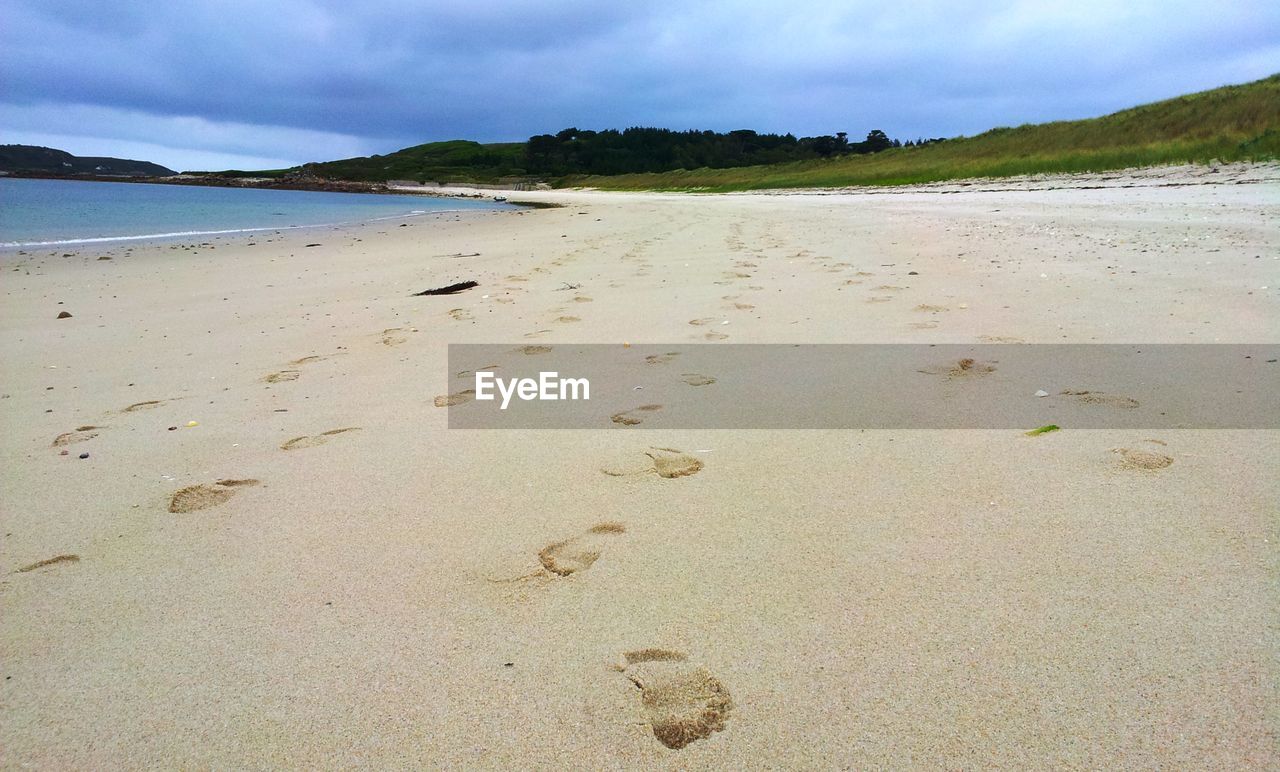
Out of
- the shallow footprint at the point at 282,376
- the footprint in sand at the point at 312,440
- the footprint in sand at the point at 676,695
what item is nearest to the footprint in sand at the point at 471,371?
the footprint in sand at the point at 312,440

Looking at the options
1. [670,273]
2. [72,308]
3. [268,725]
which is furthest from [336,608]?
[72,308]

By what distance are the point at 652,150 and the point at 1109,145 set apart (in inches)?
2791

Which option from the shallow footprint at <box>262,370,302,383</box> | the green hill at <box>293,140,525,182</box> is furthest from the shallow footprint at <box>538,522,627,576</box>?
the green hill at <box>293,140,525,182</box>

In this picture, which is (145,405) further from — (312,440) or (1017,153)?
(1017,153)

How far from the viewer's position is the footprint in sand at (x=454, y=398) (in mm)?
2556

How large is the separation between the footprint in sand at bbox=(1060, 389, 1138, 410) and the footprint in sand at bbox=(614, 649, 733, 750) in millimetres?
1771

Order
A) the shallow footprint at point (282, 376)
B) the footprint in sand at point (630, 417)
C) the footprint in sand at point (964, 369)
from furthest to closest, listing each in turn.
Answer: the shallow footprint at point (282, 376)
the footprint in sand at point (964, 369)
the footprint in sand at point (630, 417)

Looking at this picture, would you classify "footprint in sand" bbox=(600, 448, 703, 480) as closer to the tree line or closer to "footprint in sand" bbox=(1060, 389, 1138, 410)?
"footprint in sand" bbox=(1060, 389, 1138, 410)

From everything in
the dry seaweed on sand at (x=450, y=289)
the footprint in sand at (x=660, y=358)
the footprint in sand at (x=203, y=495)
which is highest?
the dry seaweed on sand at (x=450, y=289)

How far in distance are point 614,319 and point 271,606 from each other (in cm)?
262

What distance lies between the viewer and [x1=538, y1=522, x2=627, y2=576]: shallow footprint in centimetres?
145

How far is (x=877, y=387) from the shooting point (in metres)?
2.45

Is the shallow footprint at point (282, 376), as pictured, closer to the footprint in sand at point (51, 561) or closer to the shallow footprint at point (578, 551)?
the footprint in sand at point (51, 561)

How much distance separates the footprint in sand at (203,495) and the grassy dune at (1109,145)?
1504 centimetres
